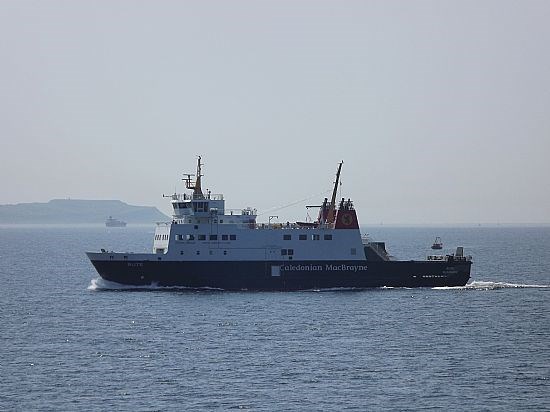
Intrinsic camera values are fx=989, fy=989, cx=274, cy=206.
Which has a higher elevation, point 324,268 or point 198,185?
point 198,185

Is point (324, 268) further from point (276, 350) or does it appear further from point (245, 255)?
point (276, 350)

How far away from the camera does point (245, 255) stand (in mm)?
74312

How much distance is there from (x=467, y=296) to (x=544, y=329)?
15.9 metres

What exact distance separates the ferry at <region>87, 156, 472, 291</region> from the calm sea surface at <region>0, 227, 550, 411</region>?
175 centimetres

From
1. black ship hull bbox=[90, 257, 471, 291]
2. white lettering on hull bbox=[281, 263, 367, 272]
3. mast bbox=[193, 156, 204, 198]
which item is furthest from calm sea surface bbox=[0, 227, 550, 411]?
mast bbox=[193, 156, 204, 198]

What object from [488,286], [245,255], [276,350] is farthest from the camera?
[488,286]

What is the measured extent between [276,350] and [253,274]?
22.6 m

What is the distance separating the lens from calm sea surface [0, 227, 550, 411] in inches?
1653

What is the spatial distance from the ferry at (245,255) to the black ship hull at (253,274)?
0.24 ft

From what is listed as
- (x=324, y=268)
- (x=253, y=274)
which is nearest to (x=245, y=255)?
(x=253, y=274)

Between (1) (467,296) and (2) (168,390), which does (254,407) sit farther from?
(1) (467,296)

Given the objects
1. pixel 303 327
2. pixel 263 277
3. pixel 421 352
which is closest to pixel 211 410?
pixel 421 352

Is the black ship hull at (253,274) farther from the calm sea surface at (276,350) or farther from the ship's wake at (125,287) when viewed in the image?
the calm sea surface at (276,350)

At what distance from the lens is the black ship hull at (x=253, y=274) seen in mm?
74062
